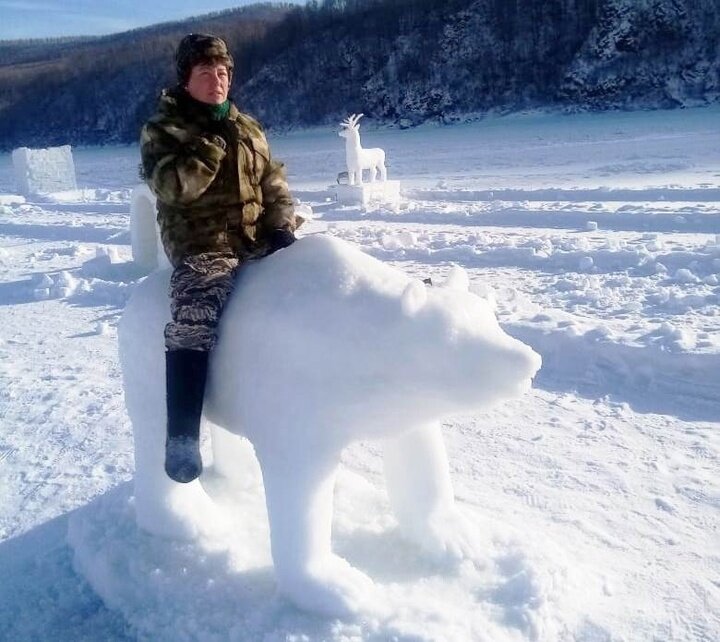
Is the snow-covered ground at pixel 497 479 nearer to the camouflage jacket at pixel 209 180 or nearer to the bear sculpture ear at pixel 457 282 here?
the bear sculpture ear at pixel 457 282

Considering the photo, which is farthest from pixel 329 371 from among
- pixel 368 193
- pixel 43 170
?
pixel 43 170

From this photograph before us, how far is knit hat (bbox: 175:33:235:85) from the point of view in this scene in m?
1.75

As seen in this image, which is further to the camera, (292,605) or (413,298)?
(292,605)

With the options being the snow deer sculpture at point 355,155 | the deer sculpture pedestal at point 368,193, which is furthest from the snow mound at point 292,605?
the snow deer sculpture at point 355,155

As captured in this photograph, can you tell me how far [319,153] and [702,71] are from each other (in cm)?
1434

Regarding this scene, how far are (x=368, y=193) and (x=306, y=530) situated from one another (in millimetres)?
8867

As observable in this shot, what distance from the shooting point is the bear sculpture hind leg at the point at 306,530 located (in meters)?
1.67

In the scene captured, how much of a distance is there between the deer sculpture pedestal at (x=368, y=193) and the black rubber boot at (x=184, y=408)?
330 inches

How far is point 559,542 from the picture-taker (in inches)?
86.9

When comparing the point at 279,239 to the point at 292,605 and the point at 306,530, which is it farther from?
the point at 292,605

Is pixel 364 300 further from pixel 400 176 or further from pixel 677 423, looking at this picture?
pixel 400 176

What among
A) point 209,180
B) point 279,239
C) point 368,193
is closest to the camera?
point 209,180

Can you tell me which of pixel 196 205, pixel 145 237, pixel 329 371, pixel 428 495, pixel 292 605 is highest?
pixel 196 205

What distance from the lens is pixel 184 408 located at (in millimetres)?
1764
